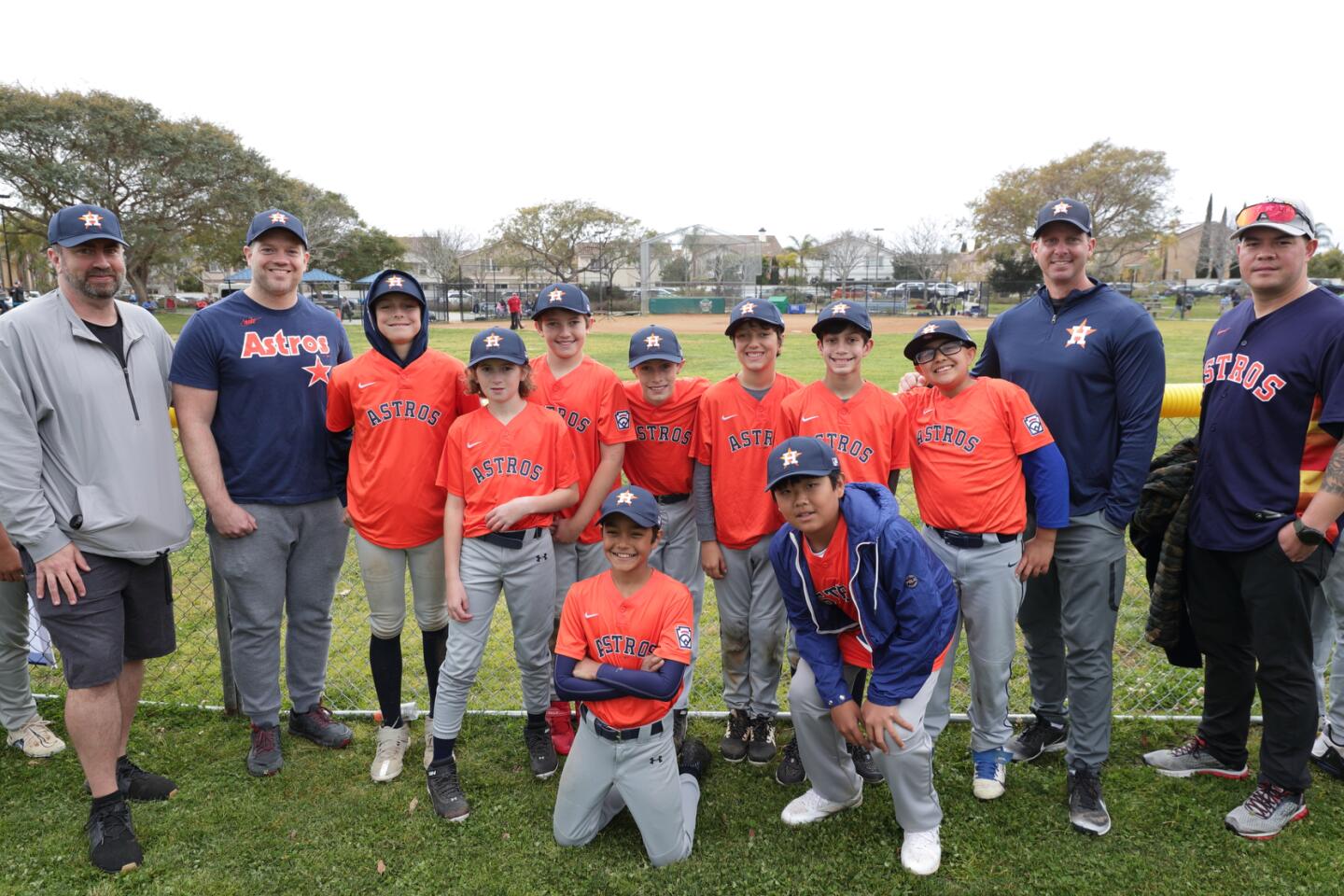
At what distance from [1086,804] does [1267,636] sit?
94cm

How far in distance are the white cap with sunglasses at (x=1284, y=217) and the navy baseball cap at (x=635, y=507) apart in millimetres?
2388

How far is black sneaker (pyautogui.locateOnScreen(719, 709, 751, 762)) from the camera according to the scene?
3.64m

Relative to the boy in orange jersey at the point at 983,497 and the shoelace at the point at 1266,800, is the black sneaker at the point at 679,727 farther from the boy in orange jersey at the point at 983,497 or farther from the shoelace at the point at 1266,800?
the shoelace at the point at 1266,800

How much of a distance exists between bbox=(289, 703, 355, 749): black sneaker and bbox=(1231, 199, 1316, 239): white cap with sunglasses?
4305mm

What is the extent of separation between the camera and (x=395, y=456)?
339cm

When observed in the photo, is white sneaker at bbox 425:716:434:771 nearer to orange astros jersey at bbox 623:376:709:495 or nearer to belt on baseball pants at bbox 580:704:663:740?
belt on baseball pants at bbox 580:704:663:740

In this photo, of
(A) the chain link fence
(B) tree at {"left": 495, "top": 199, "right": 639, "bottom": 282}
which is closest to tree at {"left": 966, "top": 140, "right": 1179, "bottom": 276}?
(B) tree at {"left": 495, "top": 199, "right": 639, "bottom": 282}

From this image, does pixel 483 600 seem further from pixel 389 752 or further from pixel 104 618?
pixel 104 618

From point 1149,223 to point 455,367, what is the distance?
5509cm

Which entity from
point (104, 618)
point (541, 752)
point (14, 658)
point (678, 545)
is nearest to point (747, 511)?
point (678, 545)

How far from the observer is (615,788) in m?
3.15

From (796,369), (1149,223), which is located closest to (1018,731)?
(796,369)

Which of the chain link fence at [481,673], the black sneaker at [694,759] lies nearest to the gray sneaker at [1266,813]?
the chain link fence at [481,673]

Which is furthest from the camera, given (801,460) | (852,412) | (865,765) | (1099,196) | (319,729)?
(1099,196)
